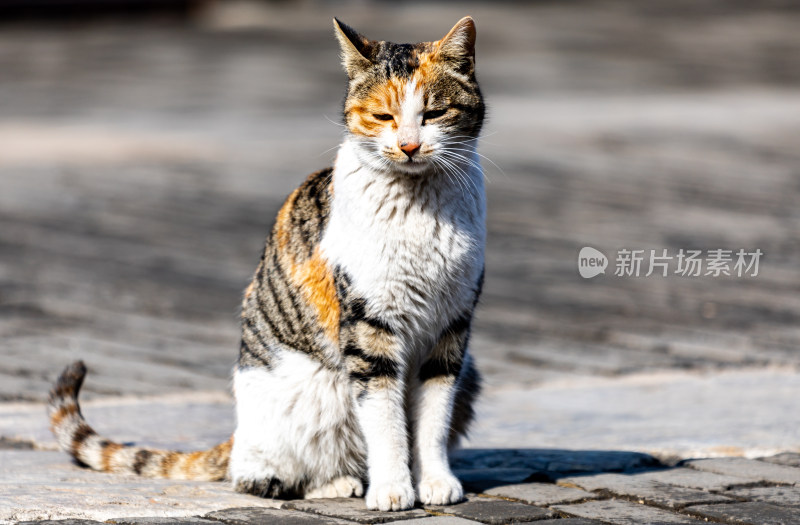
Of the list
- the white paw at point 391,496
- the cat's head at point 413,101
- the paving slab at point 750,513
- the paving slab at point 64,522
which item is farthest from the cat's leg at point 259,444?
the paving slab at point 750,513

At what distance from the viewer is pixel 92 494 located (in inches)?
132

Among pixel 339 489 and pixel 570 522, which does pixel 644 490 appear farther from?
pixel 339 489

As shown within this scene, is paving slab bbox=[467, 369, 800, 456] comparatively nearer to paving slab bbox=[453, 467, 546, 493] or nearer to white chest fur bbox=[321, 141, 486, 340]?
Result: paving slab bbox=[453, 467, 546, 493]

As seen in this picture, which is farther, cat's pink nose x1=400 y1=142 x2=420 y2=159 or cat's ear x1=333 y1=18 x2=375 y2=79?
cat's ear x1=333 y1=18 x2=375 y2=79

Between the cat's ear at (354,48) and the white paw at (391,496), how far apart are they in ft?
4.11

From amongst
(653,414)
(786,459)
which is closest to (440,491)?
(786,459)

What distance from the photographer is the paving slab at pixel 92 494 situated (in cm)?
312

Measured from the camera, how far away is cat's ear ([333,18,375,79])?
3369 mm

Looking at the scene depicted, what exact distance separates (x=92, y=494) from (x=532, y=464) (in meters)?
1.47

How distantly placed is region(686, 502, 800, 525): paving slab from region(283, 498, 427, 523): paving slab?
31.7 inches

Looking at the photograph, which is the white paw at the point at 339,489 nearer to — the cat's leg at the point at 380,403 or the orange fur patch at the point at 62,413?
the cat's leg at the point at 380,403

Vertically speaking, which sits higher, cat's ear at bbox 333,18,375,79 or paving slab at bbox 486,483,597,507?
cat's ear at bbox 333,18,375,79

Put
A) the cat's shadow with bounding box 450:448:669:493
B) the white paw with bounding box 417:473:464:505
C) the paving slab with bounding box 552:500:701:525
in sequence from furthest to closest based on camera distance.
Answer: the cat's shadow with bounding box 450:448:669:493 → the white paw with bounding box 417:473:464:505 → the paving slab with bounding box 552:500:701:525

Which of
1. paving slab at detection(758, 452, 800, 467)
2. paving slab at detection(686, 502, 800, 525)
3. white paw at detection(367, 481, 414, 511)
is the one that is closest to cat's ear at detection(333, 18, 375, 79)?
Answer: white paw at detection(367, 481, 414, 511)
